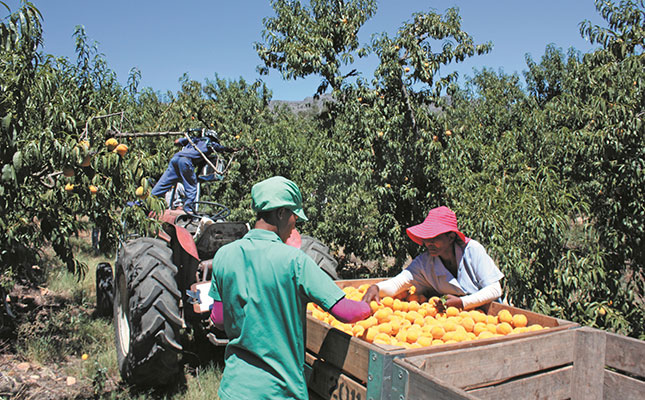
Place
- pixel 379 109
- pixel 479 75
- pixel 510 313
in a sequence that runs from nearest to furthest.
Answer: pixel 510 313, pixel 379 109, pixel 479 75

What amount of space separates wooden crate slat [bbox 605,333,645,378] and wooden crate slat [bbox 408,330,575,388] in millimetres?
209

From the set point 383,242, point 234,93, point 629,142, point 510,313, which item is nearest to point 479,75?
point 234,93

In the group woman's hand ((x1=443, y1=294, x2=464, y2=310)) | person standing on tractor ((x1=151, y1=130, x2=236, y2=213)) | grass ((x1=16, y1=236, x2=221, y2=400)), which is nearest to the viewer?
woman's hand ((x1=443, y1=294, x2=464, y2=310))

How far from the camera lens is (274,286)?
1956 millimetres

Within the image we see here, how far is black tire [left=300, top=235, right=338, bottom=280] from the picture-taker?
182 inches

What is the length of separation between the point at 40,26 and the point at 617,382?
11.5ft

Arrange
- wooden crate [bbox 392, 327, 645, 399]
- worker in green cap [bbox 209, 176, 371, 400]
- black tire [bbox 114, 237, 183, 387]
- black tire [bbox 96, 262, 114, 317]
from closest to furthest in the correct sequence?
wooden crate [bbox 392, 327, 645, 399]
worker in green cap [bbox 209, 176, 371, 400]
black tire [bbox 114, 237, 183, 387]
black tire [bbox 96, 262, 114, 317]

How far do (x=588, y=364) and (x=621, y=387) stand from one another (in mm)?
189

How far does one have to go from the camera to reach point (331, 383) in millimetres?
2238

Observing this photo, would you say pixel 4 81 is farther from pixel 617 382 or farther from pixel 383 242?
pixel 383 242

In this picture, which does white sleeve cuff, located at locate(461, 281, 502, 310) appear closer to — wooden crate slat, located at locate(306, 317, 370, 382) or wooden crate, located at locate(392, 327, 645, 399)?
wooden crate, located at locate(392, 327, 645, 399)

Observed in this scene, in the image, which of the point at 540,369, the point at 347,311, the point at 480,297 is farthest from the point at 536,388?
the point at 347,311

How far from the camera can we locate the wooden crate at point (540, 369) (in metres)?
1.82

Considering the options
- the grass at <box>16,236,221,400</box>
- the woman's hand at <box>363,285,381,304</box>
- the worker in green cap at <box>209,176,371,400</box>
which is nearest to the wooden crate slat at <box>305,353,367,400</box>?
the worker in green cap at <box>209,176,371,400</box>
